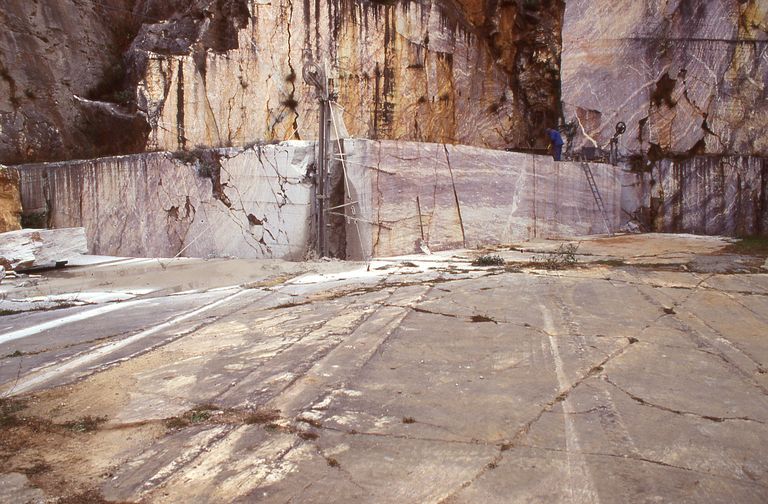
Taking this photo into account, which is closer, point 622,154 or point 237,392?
point 237,392

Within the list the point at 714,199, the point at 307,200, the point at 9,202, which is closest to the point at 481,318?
the point at 307,200

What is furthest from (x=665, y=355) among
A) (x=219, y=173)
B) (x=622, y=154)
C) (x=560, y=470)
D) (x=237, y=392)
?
(x=622, y=154)

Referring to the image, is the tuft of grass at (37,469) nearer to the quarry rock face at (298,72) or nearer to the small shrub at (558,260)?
the small shrub at (558,260)

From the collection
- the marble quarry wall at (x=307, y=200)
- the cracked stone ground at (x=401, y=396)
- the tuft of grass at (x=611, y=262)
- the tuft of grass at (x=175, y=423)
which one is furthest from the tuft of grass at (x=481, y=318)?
the marble quarry wall at (x=307, y=200)

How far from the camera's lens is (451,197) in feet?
24.6

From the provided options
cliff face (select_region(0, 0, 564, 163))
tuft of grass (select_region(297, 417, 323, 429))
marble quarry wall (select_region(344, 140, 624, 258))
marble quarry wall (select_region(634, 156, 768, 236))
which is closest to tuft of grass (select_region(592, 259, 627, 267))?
marble quarry wall (select_region(344, 140, 624, 258))

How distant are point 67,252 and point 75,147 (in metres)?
7.15

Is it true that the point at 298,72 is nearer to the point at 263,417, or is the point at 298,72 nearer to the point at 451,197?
the point at 451,197

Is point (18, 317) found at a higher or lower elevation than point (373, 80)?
lower

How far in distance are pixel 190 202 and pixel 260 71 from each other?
5.81 metres

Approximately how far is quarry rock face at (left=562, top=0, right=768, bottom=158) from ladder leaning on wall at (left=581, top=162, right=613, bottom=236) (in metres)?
2.71

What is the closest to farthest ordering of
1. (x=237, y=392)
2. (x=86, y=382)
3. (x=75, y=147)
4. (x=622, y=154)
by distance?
(x=237, y=392) < (x=86, y=382) < (x=622, y=154) < (x=75, y=147)

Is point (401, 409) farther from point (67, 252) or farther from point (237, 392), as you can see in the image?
point (67, 252)

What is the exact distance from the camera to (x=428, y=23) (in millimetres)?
13188
